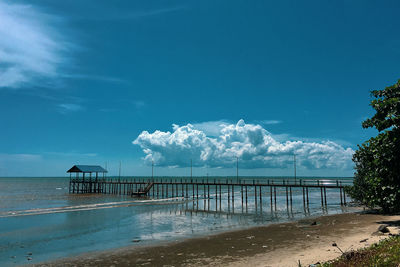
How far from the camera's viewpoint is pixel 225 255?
545 inches

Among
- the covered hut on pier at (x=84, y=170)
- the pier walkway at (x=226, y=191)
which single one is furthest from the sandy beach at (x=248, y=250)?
the covered hut on pier at (x=84, y=170)

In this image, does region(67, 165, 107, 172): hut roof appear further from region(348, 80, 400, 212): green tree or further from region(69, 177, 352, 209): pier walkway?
region(348, 80, 400, 212): green tree

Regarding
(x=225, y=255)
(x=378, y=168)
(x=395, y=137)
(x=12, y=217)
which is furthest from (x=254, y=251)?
(x=12, y=217)

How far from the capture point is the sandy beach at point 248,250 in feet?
41.5

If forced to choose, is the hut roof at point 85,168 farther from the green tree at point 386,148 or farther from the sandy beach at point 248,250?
the green tree at point 386,148

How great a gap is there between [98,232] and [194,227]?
772 cm

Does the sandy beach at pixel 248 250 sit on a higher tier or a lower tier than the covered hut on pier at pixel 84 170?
lower

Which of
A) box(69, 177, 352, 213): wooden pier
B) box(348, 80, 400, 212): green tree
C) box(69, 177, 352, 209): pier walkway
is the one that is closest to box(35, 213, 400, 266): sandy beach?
box(348, 80, 400, 212): green tree

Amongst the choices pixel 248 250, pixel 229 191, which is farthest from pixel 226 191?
pixel 248 250

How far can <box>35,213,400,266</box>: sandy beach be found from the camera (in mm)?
12641

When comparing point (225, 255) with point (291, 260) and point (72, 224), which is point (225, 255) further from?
point (72, 224)

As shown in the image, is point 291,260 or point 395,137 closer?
point 291,260

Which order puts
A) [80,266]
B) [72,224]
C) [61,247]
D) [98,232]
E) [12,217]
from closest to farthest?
[80,266]
[61,247]
[98,232]
[72,224]
[12,217]

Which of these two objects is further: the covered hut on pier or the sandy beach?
→ the covered hut on pier
